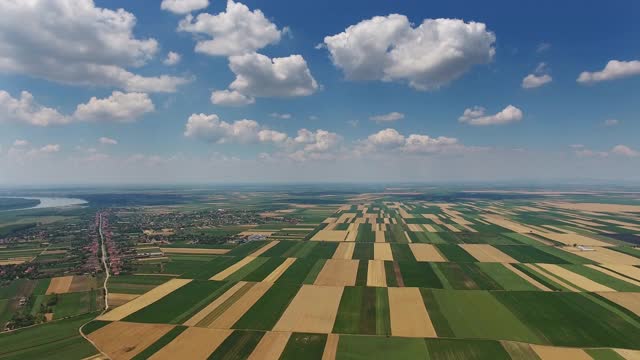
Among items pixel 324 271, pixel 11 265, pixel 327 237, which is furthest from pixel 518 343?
pixel 11 265

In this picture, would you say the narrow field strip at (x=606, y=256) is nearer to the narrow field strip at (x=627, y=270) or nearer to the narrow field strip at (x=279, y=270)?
the narrow field strip at (x=627, y=270)

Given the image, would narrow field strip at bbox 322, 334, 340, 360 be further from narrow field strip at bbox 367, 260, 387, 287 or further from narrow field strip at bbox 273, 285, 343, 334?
narrow field strip at bbox 367, 260, 387, 287

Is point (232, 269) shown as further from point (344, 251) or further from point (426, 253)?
point (426, 253)

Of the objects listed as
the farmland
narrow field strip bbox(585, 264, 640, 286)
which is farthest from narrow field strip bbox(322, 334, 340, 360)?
narrow field strip bbox(585, 264, 640, 286)

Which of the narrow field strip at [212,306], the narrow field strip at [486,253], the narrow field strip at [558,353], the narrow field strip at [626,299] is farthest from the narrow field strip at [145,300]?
the narrow field strip at [626,299]

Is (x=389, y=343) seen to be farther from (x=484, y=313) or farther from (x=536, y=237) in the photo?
(x=536, y=237)

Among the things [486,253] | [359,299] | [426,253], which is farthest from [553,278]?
[359,299]
